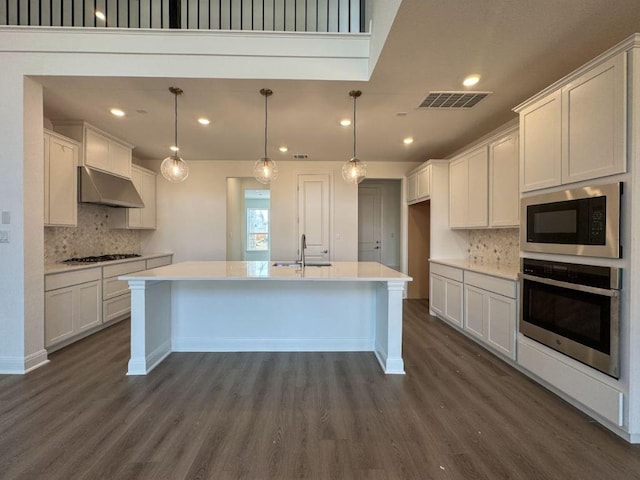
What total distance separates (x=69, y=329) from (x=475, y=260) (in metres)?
5.18

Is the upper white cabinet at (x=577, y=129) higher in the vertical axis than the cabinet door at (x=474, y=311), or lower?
higher

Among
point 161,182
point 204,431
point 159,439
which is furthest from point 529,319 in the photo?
point 161,182

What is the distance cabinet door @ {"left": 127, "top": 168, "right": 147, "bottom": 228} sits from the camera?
16.1 ft

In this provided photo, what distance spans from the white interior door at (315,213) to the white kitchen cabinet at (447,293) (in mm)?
2074

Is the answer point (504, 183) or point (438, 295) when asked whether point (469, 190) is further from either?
point (438, 295)

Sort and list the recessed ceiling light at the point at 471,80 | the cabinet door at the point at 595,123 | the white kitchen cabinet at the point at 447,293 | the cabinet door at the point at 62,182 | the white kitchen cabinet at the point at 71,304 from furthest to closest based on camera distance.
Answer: the white kitchen cabinet at the point at 447,293 < the cabinet door at the point at 62,182 < the white kitchen cabinet at the point at 71,304 < the recessed ceiling light at the point at 471,80 < the cabinet door at the point at 595,123

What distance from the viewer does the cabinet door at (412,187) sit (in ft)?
17.7

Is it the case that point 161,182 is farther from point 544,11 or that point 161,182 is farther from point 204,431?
point 544,11

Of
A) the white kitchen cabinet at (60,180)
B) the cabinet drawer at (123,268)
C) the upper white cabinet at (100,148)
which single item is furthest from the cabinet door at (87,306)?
the upper white cabinet at (100,148)

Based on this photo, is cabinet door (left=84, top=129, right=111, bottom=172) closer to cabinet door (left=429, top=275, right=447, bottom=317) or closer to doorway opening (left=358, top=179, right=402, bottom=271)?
doorway opening (left=358, top=179, right=402, bottom=271)

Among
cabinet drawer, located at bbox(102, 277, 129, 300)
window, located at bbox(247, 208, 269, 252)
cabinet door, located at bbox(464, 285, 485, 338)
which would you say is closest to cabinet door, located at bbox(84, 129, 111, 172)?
cabinet drawer, located at bbox(102, 277, 129, 300)

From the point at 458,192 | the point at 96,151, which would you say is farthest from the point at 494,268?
the point at 96,151

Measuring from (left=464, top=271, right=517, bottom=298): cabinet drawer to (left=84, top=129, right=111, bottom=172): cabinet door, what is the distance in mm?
4884

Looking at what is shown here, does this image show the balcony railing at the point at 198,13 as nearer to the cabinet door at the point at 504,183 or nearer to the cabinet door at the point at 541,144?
the cabinet door at the point at 541,144
